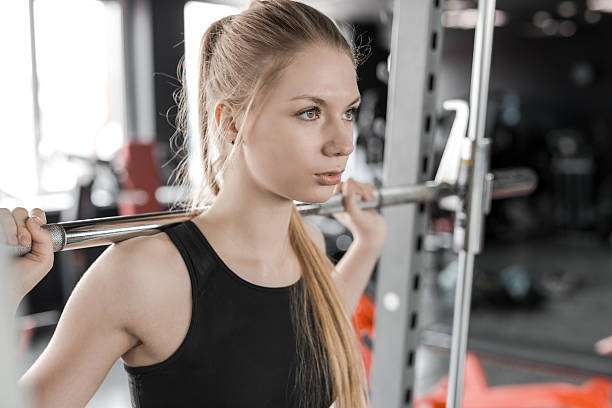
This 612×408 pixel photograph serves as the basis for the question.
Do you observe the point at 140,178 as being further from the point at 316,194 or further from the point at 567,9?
the point at 567,9

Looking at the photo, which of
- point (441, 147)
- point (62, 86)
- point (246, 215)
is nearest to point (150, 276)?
point (246, 215)

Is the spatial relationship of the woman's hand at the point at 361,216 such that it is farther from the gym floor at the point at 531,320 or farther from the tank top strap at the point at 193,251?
the gym floor at the point at 531,320

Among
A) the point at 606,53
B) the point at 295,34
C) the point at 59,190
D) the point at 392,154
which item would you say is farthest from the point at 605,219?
the point at 295,34

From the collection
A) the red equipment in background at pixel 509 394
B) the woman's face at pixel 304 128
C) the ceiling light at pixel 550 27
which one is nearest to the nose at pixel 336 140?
the woman's face at pixel 304 128

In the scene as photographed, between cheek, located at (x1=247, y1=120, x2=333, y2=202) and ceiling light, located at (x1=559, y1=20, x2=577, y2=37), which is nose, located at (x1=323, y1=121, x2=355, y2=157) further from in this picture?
ceiling light, located at (x1=559, y1=20, x2=577, y2=37)

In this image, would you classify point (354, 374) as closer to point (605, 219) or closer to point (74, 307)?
point (74, 307)

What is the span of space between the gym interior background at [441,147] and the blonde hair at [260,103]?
0.27 ft

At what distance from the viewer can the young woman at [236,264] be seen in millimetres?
631

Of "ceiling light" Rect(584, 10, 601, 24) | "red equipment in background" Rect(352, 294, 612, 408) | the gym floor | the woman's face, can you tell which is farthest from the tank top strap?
"ceiling light" Rect(584, 10, 601, 24)

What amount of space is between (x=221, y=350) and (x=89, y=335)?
176 mm

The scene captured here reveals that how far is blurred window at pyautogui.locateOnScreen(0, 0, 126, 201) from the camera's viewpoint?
4355mm

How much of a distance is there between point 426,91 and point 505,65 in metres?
8.57

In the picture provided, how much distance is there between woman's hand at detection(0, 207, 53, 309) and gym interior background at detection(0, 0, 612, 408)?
0.71 ft

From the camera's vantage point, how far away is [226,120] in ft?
2.48
